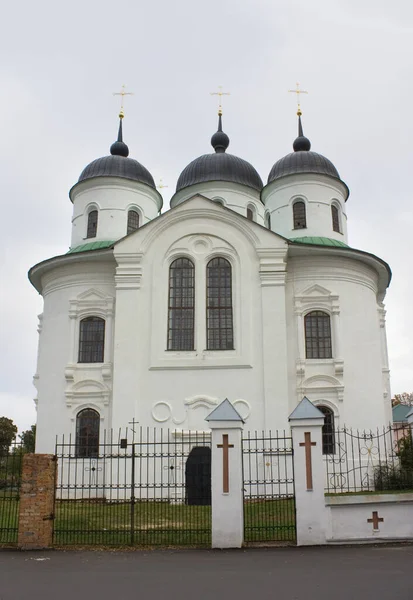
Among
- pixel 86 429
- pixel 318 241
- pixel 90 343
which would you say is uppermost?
pixel 318 241

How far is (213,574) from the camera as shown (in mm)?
8398

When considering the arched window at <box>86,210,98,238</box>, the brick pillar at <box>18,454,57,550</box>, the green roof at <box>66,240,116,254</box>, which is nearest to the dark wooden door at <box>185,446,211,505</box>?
the brick pillar at <box>18,454,57,550</box>

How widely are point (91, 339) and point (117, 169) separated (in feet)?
24.6

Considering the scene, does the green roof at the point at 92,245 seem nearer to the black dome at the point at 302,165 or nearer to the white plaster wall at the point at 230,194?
the white plaster wall at the point at 230,194

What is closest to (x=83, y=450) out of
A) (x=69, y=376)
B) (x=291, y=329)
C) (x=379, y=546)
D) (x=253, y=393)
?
(x=69, y=376)

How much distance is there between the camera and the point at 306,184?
23.5m

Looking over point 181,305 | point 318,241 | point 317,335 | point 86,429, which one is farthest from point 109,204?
point 317,335

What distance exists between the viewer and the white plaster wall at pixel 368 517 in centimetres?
1058

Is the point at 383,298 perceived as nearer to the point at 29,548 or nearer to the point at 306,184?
the point at 306,184

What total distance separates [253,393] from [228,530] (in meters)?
8.33

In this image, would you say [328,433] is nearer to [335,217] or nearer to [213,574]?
[335,217]

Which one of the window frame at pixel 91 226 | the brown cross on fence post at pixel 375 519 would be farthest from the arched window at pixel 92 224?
the brown cross on fence post at pixel 375 519

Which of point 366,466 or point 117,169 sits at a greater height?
point 117,169

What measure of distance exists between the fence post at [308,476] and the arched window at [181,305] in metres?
8.69
